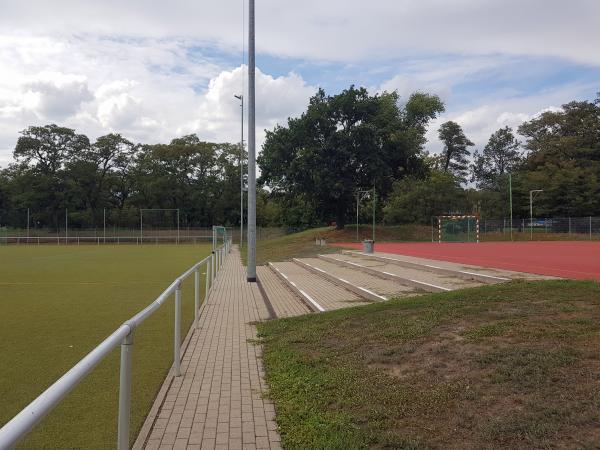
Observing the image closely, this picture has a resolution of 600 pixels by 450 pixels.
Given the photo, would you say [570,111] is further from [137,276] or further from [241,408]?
[241,408]

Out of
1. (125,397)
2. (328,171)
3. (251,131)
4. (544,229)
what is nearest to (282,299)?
(251,131)

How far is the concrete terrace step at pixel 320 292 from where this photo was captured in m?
10.7

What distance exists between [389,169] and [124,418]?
44.2 meters

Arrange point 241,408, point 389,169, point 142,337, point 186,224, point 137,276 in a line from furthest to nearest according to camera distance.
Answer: point 186,224 → point 389,169 → point 137,276 → point 142,337 → point 241,408

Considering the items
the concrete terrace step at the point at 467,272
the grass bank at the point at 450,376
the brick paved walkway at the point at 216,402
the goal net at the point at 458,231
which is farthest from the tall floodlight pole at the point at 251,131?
the goal net at the point at 458,231

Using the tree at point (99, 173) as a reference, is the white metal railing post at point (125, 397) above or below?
below

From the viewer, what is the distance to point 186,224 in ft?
252

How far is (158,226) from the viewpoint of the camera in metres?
68.9

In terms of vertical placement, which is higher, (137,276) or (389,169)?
(389,169)

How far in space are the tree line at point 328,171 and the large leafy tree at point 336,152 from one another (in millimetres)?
112

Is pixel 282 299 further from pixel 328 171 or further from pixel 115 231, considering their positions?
pixel 115 231

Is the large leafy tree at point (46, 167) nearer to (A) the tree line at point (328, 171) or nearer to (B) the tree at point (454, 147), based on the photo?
(A) the tree line at point (328, 171)

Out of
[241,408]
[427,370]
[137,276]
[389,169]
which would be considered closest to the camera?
[241,408]

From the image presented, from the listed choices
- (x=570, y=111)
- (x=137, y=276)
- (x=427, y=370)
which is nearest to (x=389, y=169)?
(x=137, y=276)
